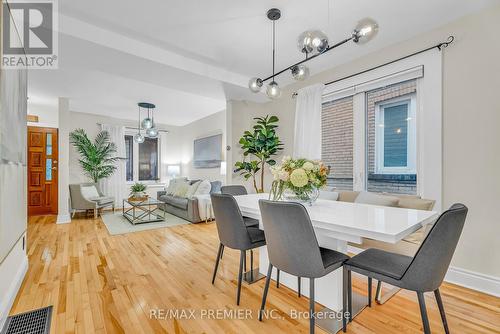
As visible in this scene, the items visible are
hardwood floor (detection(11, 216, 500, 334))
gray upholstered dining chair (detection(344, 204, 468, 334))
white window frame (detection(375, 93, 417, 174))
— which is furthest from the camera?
white window frame (detection(375, 93, 417, 174))

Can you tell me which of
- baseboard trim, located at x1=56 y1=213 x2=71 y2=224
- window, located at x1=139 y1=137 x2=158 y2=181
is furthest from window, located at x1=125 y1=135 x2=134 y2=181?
baseboard trim, located at x1=56 y1=213 x2=71 y2=224

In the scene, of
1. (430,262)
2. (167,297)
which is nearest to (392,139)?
(430,262)

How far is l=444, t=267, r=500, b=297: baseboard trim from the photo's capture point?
2145 millimetres

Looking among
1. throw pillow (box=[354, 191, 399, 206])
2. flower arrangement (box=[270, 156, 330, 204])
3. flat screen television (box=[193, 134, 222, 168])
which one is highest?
flat screen television (box=[193, 134, 222, 168])

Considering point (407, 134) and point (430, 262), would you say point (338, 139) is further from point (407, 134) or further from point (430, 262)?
point (430, 262)

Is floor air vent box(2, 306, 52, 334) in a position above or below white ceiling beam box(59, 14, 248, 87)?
below

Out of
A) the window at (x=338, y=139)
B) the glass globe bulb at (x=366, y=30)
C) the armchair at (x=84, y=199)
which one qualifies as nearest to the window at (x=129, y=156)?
the armchair at (x=84, y=199)

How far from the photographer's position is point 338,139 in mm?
3578

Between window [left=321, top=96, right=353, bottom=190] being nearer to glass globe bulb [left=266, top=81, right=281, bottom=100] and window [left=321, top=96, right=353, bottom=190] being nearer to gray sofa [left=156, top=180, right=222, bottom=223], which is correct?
glass globe bulb [left=266, top=81, right=281, bottom=100]

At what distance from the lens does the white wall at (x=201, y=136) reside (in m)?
6.23

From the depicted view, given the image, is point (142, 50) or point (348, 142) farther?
point (348, 142)

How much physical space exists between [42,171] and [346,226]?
698 centimetres

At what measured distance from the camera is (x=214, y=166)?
20.9 feet

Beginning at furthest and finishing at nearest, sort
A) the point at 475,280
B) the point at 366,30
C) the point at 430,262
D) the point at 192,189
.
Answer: the point at 192,189 → the point at 475,280 → the point at 366,30 → the point at 430,262
